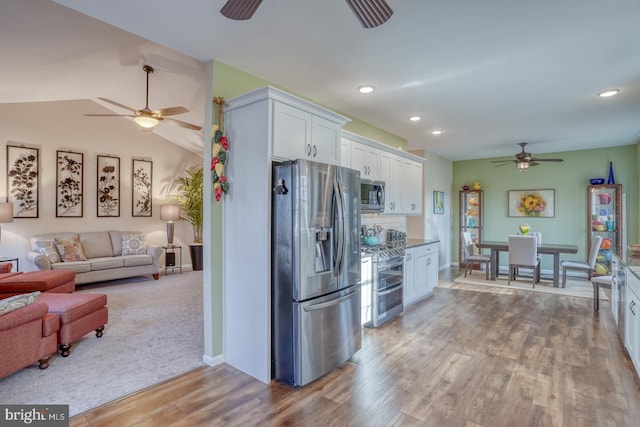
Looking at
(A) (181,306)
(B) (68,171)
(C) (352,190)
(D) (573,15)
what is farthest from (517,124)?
(B) (68,171)

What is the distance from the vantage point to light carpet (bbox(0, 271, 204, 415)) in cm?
242

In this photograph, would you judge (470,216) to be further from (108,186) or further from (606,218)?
(108,186)

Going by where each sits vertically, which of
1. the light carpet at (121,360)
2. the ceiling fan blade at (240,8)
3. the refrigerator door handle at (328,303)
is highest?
the ceiling fan blade at (240,8)

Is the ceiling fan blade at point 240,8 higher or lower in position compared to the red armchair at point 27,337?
higher

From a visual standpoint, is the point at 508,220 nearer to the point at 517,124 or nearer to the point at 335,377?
the point at 517,124

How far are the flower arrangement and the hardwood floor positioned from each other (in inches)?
171

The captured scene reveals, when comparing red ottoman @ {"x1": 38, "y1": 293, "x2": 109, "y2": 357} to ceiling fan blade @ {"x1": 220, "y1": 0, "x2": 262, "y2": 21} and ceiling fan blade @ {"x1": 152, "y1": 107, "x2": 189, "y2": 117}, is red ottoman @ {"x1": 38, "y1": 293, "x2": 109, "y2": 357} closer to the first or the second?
ceiling fan blade @ {"x1": 152, "y1": 107, "x2": 189, "y2": 117}

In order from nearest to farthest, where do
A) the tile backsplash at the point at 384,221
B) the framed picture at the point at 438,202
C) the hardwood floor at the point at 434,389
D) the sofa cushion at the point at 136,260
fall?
the hardwood floor at the point at 434,389 → the tile backsplash at the point at 384,221 → the sofa cushion at the point at 136,260 → the framed picture at the point at 438,202

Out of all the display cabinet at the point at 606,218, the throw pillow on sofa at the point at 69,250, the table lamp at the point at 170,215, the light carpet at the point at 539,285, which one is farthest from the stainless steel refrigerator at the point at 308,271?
the display cabinet at the point at 606,218

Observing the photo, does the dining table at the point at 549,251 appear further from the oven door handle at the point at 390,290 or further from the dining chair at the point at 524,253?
the oven door handle at the point at 390,290

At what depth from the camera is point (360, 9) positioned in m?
1.68

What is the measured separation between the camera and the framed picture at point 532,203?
24.3 feet

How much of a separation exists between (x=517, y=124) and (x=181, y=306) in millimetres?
5747

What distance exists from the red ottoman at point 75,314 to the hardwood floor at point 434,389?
45.3 inches
